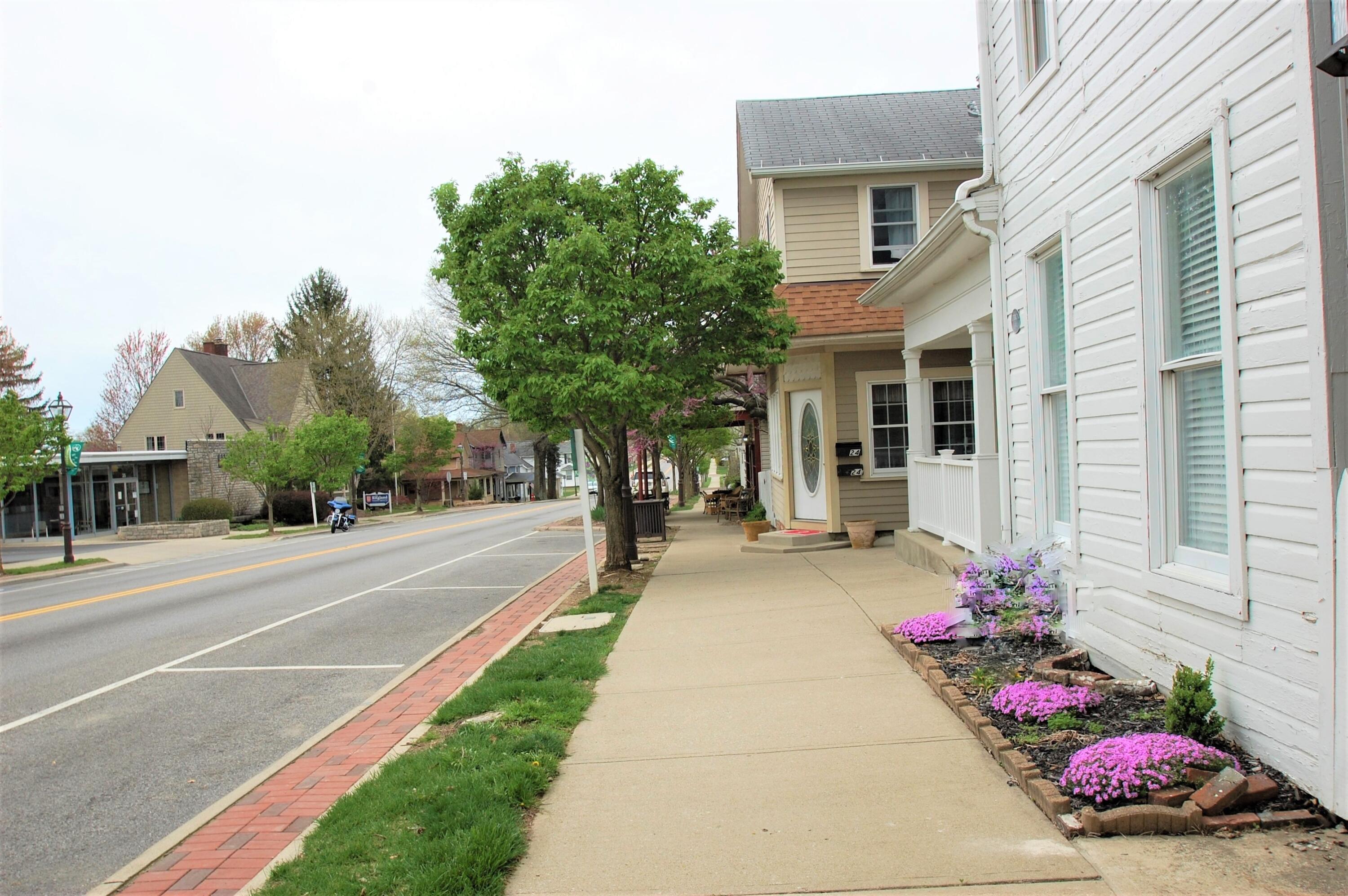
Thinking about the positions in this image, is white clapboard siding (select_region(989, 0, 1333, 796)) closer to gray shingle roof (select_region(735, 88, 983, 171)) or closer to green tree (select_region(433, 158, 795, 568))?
green tree (select_region(433, 158, 795, 568))

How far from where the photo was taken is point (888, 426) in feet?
48.6

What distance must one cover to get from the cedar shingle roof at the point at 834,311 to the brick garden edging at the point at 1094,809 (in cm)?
887

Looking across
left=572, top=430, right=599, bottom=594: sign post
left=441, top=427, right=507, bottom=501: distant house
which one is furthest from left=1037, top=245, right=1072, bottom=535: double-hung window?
left=441, top=427, right=507, bottom=501: distant house

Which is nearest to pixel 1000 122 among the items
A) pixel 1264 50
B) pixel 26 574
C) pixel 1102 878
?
pixel 1264 50

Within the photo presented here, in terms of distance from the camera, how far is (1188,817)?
11.9ft

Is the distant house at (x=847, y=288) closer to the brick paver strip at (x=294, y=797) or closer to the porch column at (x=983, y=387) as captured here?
the porch column at (x=983, y=387)

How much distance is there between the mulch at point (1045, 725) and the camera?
3879 mm

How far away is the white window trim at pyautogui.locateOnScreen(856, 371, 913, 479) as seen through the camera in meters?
14.6

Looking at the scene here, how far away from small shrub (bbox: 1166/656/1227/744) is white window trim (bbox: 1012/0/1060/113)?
4.25 meters

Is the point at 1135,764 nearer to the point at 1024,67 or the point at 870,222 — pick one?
the point at 1024,67

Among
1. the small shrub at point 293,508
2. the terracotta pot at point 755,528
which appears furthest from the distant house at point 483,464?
the terracotta pot at point 755,528

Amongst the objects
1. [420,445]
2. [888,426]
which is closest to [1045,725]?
[888,426]

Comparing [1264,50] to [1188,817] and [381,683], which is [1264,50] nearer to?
[1188,817]

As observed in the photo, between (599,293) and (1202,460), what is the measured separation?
26.6 ft
